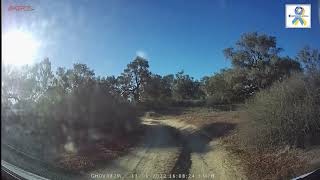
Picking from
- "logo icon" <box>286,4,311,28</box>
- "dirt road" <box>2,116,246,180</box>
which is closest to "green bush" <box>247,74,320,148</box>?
"dirt road" <box>2,116,246,180</box>

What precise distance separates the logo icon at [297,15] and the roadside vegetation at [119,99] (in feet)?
1.37

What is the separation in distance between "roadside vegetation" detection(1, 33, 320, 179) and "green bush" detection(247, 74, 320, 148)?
0.54 meters

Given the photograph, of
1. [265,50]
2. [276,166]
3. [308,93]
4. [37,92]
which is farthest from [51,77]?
[308,93]

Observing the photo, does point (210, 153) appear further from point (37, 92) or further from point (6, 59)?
point (6, 59)

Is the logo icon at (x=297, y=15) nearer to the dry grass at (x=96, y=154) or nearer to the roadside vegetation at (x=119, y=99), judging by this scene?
the roadside vegetation at (x=119, y=99)

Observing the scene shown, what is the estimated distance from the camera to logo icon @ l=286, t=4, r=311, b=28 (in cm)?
625

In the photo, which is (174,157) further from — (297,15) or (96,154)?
(297,15)

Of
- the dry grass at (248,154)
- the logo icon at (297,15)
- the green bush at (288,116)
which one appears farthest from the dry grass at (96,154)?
the green bush at (288,116)

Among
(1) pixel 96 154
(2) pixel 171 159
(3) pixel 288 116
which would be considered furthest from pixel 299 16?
(3) pixel 288 116

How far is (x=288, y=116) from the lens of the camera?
34.8ft

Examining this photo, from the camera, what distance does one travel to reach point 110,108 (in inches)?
225

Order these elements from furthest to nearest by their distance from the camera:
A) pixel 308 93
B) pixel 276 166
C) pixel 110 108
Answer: pixel 308 93 → pixel 276 166 → pixel 110 108

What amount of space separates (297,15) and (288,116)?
483 cm

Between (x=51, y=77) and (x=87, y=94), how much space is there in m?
0.52
